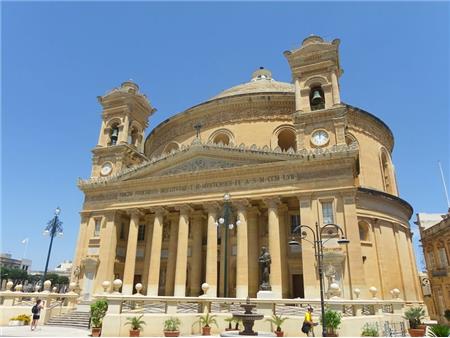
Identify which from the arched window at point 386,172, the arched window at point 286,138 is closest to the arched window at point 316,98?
the arched window at point 286,138

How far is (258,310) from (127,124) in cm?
2402

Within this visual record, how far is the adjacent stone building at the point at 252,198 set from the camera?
75.3ft

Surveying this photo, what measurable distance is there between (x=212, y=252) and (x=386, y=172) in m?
20.4

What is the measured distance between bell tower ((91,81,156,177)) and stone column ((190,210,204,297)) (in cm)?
960

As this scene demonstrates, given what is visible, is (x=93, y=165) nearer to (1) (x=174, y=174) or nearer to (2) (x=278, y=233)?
(1) (x=174, y=174)

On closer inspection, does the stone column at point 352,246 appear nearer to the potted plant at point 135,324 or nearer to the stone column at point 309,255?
the stone column at point 309,255

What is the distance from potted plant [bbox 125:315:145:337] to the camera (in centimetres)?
1477

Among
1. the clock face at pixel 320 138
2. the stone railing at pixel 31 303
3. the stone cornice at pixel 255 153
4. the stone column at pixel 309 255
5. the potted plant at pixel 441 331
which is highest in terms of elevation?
the clock face at pixel 320 138

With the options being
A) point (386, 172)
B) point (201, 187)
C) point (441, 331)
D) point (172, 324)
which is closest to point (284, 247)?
point (201, 187)

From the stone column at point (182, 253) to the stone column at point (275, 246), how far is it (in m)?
6.40

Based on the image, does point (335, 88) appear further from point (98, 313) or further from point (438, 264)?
point (438, 264)

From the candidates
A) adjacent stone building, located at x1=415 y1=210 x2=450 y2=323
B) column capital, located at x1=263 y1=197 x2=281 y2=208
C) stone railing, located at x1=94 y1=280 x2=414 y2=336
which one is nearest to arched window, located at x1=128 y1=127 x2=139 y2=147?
column capital, located at x1=263 y1=197 x2=281 y2=208

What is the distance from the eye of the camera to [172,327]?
15195 mm

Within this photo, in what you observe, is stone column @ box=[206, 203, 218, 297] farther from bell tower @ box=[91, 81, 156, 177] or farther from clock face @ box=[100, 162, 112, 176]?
clock face @ box=[100, 162, 112, 176]
